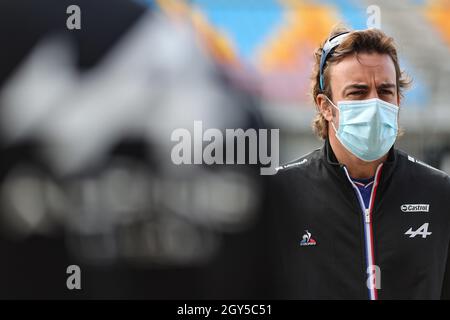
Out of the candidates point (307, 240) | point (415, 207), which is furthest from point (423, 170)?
point (307, 240)

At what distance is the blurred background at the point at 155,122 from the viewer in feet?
7.88

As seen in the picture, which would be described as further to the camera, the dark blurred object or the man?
the dark blurred object

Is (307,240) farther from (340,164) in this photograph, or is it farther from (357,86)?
(357,86)

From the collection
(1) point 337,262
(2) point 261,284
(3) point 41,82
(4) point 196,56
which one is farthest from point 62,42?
(1) point 337,262

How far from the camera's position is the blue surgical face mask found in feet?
7.47

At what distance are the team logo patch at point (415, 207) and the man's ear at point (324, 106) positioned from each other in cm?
52

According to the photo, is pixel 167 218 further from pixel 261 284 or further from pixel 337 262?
pixel 337 262

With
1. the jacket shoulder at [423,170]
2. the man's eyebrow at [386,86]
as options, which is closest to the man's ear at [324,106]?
the man's eyebrow at [386,86]

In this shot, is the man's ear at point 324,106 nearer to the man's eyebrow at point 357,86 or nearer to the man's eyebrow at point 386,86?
the man's eyebrow at point 357,86

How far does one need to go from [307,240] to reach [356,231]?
0.23 metres

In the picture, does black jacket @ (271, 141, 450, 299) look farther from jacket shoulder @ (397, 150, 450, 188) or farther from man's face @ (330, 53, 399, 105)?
man's face @ (330, 53, 399, 105)

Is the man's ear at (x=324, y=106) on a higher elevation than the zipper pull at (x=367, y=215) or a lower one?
higher

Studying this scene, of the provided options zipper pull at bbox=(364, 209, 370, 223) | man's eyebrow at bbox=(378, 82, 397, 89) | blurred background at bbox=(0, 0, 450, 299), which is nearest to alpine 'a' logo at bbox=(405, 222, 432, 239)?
zipper pull at bbox=(364, 209, 370, 223)
